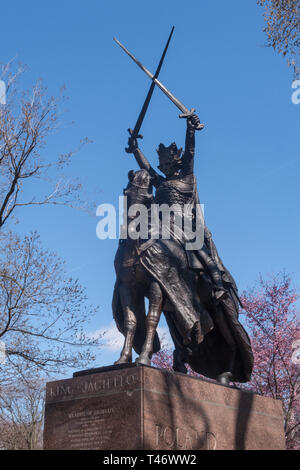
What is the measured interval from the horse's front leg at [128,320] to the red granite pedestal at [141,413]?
479 mm

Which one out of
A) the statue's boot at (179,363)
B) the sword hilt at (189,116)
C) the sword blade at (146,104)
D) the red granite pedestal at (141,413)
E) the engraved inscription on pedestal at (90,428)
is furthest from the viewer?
the sword blade at (146,104)

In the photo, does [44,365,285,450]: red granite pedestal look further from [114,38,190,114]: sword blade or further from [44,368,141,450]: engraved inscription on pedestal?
[114,38,190,114]: sword blade

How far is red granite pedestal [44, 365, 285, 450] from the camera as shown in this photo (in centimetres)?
628

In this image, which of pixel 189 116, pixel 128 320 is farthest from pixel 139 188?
pixel 128 320

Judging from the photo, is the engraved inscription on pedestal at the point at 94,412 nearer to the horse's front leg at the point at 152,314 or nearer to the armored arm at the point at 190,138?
the horse's front leg at the point at 152,314

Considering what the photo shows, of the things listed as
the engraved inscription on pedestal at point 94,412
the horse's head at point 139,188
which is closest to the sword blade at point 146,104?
the horse's head at point 139,188

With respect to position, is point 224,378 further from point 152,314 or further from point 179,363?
point 152,314

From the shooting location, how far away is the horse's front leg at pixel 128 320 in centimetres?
734

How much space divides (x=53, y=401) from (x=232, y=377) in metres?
3.06

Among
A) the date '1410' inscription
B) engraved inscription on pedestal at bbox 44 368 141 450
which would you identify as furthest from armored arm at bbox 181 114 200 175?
the date '1410' inscription

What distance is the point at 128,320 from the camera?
25.3ft

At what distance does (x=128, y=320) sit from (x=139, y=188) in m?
2.02
